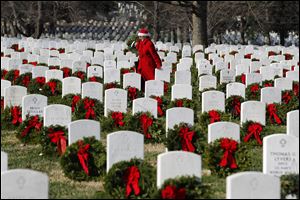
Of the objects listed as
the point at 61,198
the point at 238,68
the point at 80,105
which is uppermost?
the point at 238,68

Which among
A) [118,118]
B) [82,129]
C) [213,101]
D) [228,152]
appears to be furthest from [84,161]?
[213,101]

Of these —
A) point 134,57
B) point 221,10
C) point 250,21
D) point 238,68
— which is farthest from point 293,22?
point 238,68

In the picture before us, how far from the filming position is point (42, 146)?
1100 centimetres

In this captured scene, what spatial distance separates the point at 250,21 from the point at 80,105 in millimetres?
28688

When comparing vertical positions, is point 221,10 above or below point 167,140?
above

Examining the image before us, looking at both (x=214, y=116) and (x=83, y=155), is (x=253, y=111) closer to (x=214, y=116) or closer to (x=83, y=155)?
(x=214, y=116)

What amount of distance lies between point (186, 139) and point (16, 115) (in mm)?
3509

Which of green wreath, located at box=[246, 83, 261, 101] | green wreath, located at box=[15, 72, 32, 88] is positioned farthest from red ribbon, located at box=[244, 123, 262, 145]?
green wreath, located at box=[15, 72, 32, 88]

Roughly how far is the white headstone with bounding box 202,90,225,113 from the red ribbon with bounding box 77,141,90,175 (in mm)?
3875

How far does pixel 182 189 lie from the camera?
7609 mm

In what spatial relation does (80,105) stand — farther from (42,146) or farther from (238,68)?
(238,68)

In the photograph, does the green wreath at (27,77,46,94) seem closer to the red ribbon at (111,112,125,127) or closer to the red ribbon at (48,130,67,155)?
the red ribbon at (111,112,125,127)

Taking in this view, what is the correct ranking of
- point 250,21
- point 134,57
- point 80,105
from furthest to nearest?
point 250,21 → point 134,57 → point 80,105

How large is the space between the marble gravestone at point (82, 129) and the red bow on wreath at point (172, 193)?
103 inches
